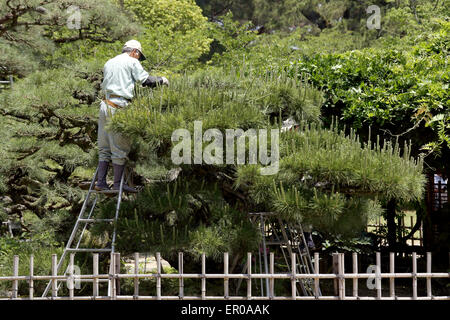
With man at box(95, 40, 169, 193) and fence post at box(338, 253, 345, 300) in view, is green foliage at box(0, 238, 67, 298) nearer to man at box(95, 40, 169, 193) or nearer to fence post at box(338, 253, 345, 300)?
man at box(95, 40, 169, 193)

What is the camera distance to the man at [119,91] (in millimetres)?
5070

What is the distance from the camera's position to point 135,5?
56.2 ft

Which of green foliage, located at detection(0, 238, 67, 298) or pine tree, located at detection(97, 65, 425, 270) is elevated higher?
pine tree, located at detection(97, 65, 425, 270)

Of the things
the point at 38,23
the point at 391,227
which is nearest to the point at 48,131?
the point at 38,23

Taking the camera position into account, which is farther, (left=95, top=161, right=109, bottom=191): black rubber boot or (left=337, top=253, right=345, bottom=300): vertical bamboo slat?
(left=95, top=161, right=109, bottom=191): black rubber boot

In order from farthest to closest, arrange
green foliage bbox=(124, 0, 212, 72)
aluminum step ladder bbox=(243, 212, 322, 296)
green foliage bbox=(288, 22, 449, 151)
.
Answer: green foliage bbox=(124, 0, 212, 72), green foliage bbox=(288, 22, 449, 151), aluminum step ladder bbox=(243, 212, 322, 296)

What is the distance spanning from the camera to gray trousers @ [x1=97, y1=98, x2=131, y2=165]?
5078 mm

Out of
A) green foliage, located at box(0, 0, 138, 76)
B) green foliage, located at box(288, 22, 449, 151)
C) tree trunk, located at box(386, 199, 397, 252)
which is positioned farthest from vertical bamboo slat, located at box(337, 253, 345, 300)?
green foliage, located at box(0, 0, 138, 76)

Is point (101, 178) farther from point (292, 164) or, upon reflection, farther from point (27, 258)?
point (292, 164)

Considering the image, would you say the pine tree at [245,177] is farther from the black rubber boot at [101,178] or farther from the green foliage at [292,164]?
the black rubber boot at [101,178]

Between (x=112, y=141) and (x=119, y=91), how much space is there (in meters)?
0.47

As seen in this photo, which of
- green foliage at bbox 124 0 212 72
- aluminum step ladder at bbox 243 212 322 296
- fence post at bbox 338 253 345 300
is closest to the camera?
fence post at bbox 338 253 345 300

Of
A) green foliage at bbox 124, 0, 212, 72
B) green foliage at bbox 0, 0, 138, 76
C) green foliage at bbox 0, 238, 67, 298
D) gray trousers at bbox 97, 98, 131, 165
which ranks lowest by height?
green foliage at bbox 0, 238, 67, 298

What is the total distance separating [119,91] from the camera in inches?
199
